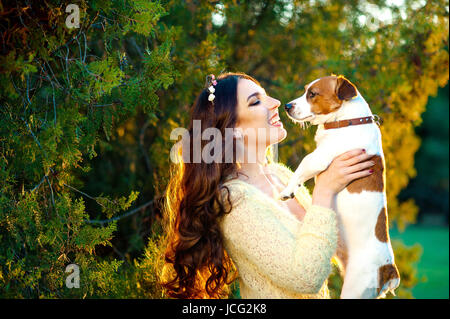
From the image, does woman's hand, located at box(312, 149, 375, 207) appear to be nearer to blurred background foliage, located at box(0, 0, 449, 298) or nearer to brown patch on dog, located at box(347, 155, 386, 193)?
brown patch on dog, located at box(347, 155, 386, 193)

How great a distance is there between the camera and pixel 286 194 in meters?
2.33

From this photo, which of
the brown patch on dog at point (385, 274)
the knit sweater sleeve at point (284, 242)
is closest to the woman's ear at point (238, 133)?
the knit sweater sleeve at point (284, 242)

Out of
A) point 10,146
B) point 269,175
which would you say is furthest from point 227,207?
point 10,146

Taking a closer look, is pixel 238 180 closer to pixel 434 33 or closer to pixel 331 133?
pixel 331 133

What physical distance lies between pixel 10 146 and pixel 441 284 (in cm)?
980

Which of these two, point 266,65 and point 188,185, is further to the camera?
point 266,65

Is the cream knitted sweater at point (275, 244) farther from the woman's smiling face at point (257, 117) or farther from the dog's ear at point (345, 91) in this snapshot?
the dog's ear at point (345, 91)

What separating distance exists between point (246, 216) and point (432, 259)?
12.7m

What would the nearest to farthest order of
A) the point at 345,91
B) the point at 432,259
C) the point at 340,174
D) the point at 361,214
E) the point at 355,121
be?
1. the point at 340,174
2. the point at 361,214
3. the point at 355,121
4. the point at 345,91
5. the point at 432,259

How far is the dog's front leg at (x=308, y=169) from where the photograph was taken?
2.31 meters

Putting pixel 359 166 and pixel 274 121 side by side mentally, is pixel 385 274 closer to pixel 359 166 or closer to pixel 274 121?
pixel 359 166

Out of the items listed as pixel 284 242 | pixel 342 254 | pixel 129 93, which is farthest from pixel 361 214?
pixel 129 93

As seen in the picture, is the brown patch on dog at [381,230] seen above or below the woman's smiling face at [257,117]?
below
